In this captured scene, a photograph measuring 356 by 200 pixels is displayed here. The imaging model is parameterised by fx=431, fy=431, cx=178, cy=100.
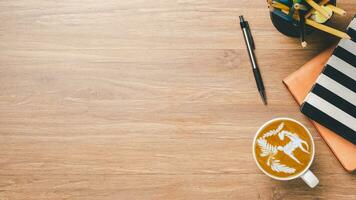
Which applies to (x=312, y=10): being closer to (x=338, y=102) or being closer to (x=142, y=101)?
(x=338, y=102)

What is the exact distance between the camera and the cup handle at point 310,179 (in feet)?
2.78

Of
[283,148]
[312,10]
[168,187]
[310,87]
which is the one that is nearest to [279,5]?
[312,10]

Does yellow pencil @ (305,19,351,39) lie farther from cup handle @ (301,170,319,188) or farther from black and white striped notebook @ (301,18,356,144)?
cup handle @ (301,170,319,188)

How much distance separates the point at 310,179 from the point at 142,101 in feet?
1.29

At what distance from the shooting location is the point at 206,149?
94 cm

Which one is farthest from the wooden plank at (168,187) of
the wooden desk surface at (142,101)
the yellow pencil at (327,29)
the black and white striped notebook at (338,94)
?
the yellow pencil at (327,29)

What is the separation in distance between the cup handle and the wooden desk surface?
0.19 ft

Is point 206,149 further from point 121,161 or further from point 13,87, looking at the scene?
point 13,87

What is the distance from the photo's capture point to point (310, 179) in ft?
2.78

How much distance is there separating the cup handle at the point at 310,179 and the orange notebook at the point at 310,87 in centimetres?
8

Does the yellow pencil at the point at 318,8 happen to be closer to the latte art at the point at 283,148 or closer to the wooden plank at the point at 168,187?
the latte art at the point at 283,148

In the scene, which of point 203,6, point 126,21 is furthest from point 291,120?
point 126,21

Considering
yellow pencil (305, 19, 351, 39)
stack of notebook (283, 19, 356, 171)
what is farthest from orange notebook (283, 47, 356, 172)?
yellow pencil (305, 19, 351, 39)

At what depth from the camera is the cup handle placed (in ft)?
2.78
